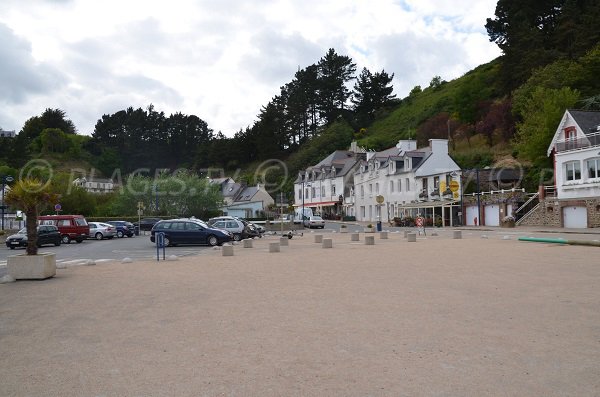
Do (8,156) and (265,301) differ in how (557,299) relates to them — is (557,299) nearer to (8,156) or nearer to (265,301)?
(265,301)

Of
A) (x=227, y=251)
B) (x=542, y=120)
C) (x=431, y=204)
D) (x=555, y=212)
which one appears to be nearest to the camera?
(x=227, y=251)

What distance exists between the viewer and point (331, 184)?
83562 mm

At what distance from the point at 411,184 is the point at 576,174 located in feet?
76.9

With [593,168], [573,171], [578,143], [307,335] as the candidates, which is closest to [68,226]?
[307,335]

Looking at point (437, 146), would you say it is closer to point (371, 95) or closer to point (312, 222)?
point (312, 222)

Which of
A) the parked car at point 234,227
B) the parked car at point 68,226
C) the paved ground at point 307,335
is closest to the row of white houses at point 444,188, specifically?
the parked car at point 234,227

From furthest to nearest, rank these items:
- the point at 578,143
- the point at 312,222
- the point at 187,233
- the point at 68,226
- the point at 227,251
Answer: the point at 312,222 → the point at 578,143 → the point at 68,226 → the point at 187,233 → the point at 227,251

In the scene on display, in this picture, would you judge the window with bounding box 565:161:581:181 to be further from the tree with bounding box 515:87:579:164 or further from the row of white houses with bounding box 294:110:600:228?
the tree with bounding box 515:87:579:164

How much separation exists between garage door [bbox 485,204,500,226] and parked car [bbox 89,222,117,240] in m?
33.6

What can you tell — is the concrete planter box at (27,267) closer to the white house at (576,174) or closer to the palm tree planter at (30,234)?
the palm tree planter at (30,234)

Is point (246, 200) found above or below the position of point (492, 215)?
above

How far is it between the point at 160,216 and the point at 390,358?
56.6 metres

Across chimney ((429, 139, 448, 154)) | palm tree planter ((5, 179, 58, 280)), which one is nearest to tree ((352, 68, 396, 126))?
chimney ((429, 139, 448, 154))

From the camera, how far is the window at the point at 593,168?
40156 mm
